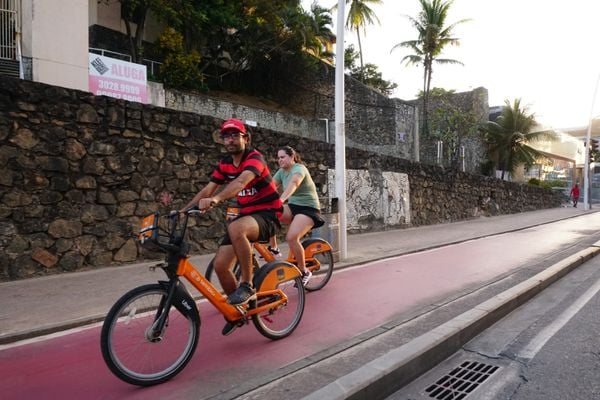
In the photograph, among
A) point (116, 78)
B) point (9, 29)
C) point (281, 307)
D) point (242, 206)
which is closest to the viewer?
point (242, 206)

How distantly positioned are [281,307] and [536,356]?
7.38 feet

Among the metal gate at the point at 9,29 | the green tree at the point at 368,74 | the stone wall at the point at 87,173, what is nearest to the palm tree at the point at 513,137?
the green tree at the point at 368,74

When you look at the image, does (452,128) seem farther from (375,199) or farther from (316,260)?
(316,260)

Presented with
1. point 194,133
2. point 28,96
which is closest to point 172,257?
point 28,96

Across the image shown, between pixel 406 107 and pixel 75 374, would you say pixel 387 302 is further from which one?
pixel 406 107

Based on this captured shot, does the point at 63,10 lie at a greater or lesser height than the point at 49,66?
greater

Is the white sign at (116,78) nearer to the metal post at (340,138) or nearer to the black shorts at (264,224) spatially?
the metal post at (340,138)

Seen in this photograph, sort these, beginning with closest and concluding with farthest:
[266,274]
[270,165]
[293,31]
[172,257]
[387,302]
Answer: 1. [172,257]
2. [266,274]
3. [387,302]
4. [270,165]
5. [293,31]

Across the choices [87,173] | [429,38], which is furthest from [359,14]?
[87,173]

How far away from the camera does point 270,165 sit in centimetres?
1000

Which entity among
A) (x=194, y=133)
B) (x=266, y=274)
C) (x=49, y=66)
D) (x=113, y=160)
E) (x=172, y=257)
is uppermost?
(x=49, y=66)

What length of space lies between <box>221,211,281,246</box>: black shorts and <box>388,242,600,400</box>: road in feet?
5.21

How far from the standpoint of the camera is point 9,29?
1078 cm

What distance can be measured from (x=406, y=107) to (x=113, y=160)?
2080 centimetres
